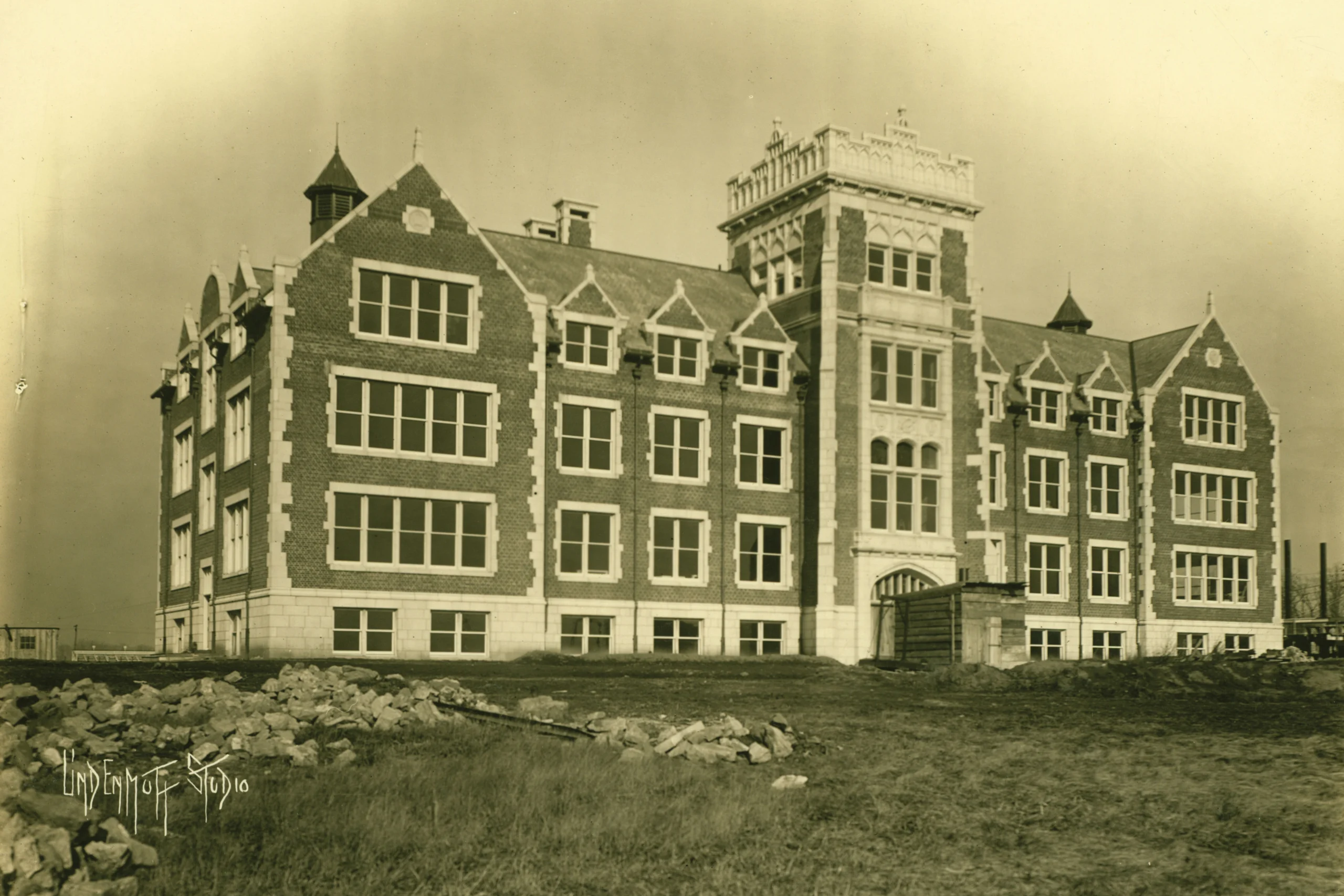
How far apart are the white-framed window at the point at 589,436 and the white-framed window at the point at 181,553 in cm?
1180

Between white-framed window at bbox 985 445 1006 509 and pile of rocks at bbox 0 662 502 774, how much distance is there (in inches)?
1330

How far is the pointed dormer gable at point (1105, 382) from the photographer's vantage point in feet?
179

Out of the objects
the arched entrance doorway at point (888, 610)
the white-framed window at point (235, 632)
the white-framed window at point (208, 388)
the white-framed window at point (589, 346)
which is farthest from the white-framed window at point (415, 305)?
the arched entrance doorway at point (888, 610)

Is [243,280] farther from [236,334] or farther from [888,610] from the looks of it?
[888,610]

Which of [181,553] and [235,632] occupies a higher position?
[181,553]

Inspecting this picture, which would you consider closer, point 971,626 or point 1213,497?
point 971,626

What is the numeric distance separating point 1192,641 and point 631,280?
26608mm

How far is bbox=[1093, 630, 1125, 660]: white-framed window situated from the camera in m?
53.2

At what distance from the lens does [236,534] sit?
129ft

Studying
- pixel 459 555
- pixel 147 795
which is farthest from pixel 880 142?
pixel 147 795

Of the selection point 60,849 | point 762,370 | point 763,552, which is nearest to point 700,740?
point 60,849

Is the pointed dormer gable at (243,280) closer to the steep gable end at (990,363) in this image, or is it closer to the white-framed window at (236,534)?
the white-framed window at (236,534)

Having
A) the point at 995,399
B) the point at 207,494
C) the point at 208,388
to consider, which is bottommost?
the point at 207,494

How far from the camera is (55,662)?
30.4 meters
